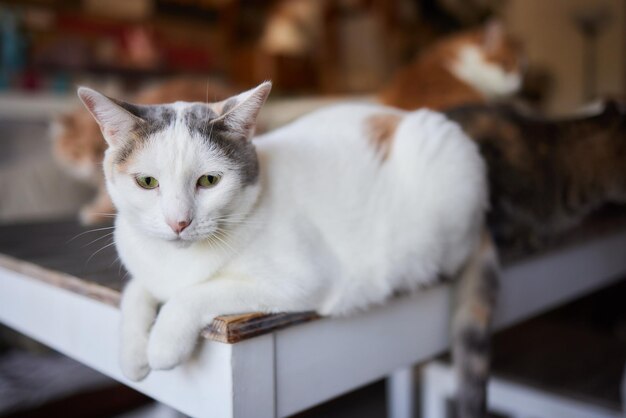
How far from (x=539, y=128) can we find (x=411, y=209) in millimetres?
472

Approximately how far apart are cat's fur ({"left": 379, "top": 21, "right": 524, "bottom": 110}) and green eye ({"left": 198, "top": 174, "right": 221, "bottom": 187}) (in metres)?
1.15

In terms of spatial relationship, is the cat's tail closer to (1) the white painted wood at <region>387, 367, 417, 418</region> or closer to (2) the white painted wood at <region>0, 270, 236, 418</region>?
(2) the white painted wood at <region>0, 270, 236, 418</region>

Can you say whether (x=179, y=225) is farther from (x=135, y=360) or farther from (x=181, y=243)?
(x=135, y=360)

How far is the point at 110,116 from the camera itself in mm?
594

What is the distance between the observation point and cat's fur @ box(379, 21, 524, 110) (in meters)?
1.74

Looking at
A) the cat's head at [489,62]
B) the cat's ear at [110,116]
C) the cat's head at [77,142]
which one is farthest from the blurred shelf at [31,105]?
the cat's ear at [110,116]

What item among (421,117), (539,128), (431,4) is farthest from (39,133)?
(431,4)

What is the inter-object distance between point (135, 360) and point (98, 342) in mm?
167

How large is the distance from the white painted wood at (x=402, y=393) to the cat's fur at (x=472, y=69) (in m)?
0.83

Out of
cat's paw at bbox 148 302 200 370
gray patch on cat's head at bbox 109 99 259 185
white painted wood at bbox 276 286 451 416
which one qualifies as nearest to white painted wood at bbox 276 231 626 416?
white painted wood at bbox 276 286 451 416

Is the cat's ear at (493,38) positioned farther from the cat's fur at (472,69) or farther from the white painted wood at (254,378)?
the white painted wood at (254,378)

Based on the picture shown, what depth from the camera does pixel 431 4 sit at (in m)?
4.94

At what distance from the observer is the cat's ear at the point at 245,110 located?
617mm

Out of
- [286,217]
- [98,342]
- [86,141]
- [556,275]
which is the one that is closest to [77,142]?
[86,141]
